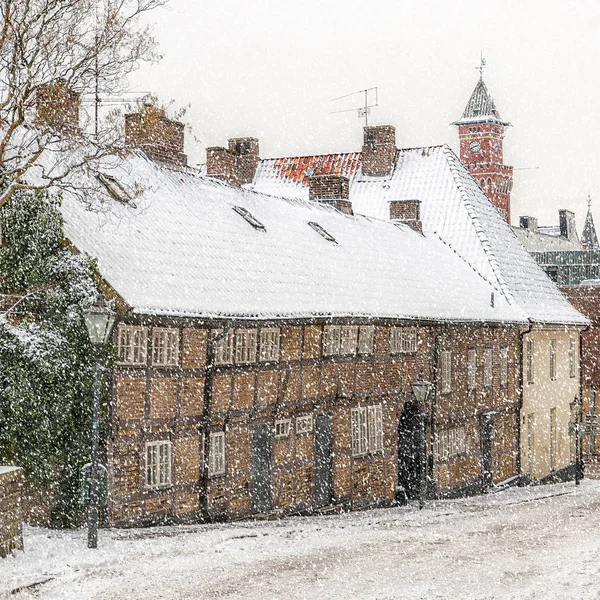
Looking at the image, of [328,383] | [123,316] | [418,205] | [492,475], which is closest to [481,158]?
[418,205]

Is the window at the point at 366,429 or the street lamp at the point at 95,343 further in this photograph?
the window at the point at 366,429

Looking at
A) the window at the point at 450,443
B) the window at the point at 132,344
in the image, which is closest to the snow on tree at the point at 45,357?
the window at the point at 132,344

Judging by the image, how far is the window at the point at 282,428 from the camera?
21128 millimetres

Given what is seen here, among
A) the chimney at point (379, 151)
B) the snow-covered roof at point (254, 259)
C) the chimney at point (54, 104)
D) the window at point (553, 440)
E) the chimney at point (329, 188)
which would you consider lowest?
the window at point (553, 440)

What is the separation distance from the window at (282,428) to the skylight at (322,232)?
7275mm

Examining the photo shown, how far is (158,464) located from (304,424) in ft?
16.1

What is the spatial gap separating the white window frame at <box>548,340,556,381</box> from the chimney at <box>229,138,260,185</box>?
14004mm

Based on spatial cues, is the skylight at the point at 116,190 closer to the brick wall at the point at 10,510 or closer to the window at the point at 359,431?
the window at the point at 359,431

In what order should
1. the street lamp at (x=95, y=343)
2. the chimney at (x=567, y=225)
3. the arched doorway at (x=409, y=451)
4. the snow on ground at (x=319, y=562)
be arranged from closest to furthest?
the snow on ground at (x=319, y=562) → the street lamp at (x=95, y=343) → the arched doorway at (x=409, y=451) → the chimney at (x=567, y=225)

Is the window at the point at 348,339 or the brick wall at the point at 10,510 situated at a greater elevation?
the window at the point at 348,339

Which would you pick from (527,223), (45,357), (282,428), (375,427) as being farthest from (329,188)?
(527,223)

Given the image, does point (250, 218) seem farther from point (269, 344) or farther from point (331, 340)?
point (269, 344)

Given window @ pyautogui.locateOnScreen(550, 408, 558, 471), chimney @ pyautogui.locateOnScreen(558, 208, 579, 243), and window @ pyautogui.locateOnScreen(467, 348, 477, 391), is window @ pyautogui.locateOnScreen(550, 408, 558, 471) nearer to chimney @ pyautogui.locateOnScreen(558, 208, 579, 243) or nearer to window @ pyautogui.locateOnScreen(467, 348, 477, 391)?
window @ pyautogui.locateOnScreen(467, 348, 477, 391)

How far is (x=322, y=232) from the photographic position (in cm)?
2756
